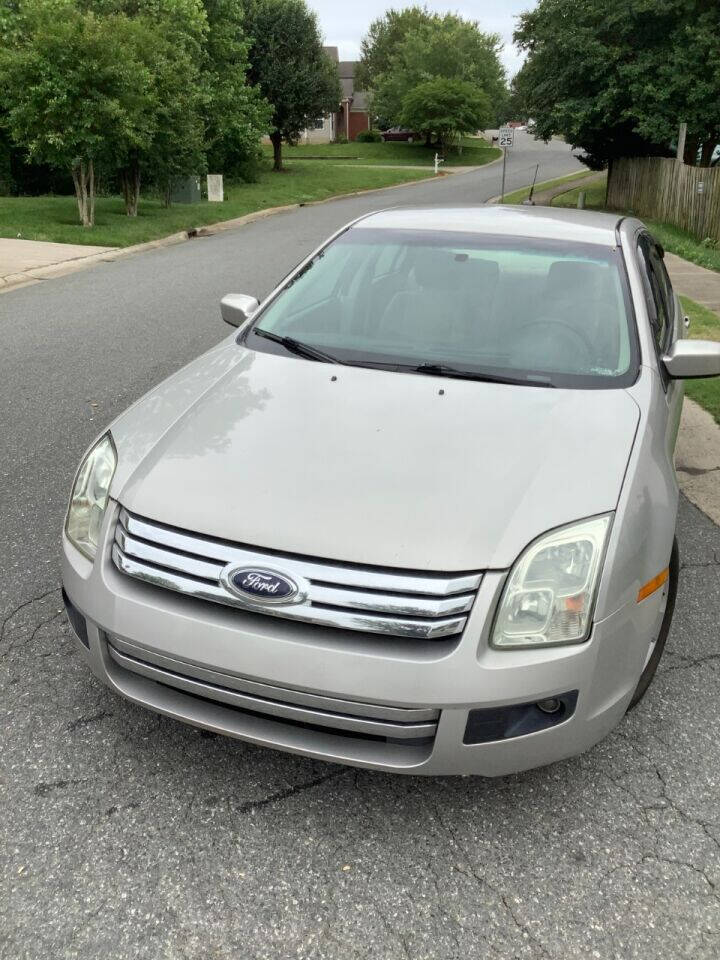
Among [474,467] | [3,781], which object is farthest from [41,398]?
[474,467]

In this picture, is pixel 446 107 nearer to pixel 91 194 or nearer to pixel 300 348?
pixel 91 194

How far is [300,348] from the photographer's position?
344cm

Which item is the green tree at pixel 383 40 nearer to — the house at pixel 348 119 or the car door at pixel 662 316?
the house at pixel 348 119

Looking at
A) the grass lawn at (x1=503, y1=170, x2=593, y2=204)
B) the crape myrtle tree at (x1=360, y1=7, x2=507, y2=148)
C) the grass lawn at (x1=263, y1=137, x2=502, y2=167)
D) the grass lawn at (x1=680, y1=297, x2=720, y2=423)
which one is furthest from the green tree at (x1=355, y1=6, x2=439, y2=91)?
the grass lawn at (x1=680, y1=297, x2=720, y2=423)

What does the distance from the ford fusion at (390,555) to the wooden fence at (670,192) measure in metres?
16.3

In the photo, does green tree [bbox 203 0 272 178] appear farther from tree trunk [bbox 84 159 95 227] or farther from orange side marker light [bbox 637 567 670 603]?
orange side marker light [bbox 637 567 670 603]

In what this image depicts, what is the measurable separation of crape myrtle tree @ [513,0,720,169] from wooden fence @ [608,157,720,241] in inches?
33.2

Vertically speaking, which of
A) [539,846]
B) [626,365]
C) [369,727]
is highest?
[626,365]

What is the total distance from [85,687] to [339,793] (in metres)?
1.02

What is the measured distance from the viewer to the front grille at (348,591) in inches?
84.2

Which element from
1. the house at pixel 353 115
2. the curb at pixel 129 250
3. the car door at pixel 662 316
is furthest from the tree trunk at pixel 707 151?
the house at pixel 353 115

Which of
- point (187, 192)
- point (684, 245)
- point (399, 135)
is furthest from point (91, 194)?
point (399, 135)

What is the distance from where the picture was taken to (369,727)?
2160 millimetres

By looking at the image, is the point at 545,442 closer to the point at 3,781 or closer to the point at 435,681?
the point at 435,681
